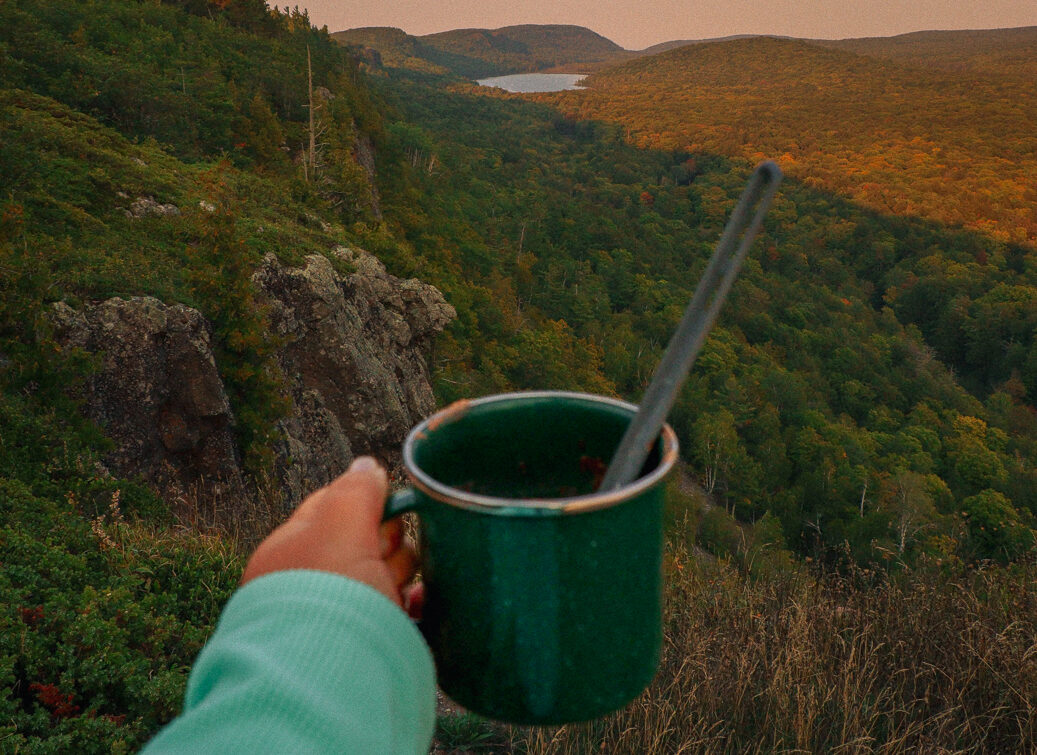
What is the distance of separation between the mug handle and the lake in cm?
14446

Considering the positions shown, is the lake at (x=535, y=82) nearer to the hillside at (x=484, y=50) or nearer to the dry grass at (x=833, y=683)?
the hillside at (x=484, y=50)

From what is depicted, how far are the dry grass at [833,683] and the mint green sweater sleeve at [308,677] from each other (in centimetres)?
162

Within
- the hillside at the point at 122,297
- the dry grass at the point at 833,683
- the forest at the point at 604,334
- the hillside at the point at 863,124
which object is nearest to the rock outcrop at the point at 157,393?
the hillside at the point at 122,297

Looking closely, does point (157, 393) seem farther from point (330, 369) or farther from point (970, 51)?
point (970, 51)

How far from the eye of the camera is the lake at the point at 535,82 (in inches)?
5507

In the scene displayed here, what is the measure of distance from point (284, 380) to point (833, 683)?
7828 millimetres

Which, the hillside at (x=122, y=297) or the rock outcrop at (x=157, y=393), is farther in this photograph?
the rock outcrop at (x=157, y=393)

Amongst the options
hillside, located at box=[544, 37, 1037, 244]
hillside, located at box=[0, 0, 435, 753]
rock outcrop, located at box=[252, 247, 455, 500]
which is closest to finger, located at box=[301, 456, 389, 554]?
hillside, located at box=[0, 0, 435, 753]

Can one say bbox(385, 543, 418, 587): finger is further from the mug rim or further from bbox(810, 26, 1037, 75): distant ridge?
bbox(810, 26, 1037, 75): distant ridge

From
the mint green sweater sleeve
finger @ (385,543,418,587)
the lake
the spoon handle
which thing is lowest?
finger @ (385,543,418,587)

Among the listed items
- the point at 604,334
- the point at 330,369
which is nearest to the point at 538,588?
the point at 330,369

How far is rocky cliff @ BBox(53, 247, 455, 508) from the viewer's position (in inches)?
238

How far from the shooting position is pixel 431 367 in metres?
18.2

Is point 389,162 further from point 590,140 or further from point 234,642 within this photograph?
point 590,140
